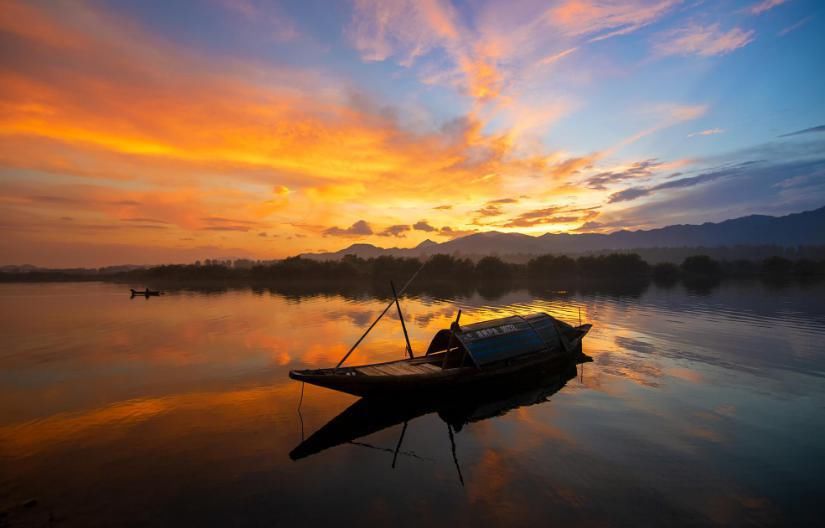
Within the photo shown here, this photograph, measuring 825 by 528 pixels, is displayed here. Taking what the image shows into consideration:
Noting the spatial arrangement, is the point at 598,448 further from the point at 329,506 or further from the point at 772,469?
the point at 329,506

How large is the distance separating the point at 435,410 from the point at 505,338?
5657 millimetres

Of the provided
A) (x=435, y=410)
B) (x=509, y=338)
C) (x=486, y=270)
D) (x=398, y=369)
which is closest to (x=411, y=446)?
(x=435, y=410)

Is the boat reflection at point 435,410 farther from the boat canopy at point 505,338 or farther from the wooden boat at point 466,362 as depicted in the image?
the boat canopy at point 505,338

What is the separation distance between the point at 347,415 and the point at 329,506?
20.7ft

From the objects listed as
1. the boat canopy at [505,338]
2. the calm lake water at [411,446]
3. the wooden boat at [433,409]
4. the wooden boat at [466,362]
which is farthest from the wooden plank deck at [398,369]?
the calm lake water at [411,446]

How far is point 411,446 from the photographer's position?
549 inches

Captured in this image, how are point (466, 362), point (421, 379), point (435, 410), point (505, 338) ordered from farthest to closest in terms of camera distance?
point (505, 338)
point (466, 362)
point (435, 410)
point (421, 379)

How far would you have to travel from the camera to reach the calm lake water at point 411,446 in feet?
33.2

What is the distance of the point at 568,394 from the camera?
19.4m

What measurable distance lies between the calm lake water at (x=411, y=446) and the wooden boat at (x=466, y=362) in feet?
5.10

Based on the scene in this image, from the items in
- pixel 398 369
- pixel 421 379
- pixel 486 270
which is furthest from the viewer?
pixel 486 270

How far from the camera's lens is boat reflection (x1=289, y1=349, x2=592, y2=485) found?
562 inches

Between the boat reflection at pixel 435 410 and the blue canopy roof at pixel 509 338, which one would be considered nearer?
the boat reflection at pixel 435 410

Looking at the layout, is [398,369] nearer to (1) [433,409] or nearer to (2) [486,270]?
(1) [433,409]
